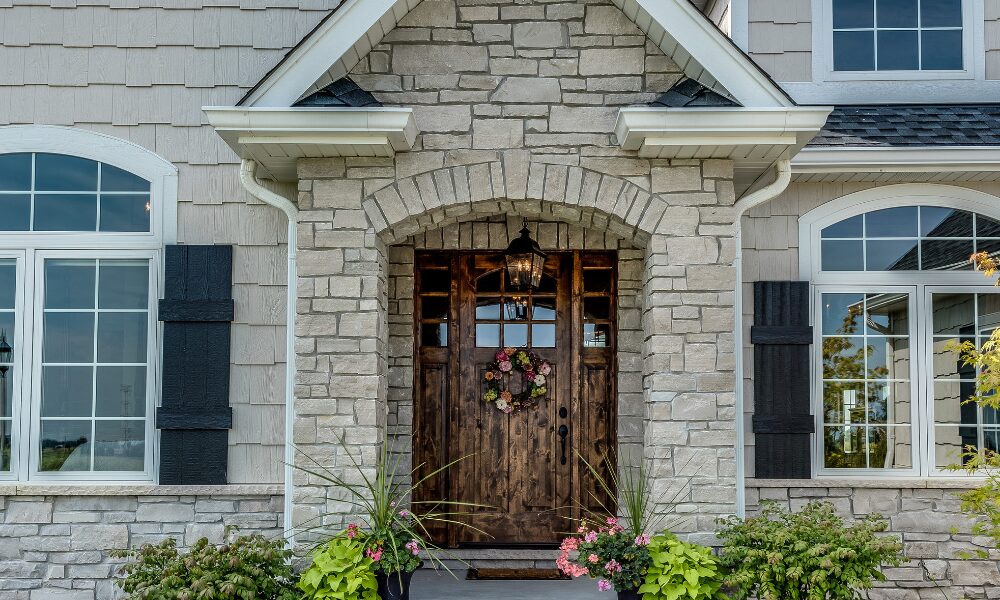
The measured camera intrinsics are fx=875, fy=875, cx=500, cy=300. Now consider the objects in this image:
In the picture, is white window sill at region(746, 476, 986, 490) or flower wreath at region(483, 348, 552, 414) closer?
white window sill at region(746, 476, 986, 490)

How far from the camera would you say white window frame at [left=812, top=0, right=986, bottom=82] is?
6410 millimetres

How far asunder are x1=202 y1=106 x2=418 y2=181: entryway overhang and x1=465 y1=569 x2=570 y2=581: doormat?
3.05 metres

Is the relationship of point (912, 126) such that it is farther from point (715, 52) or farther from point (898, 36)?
point (715, 52)

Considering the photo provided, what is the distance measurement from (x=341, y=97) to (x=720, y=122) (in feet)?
7.05

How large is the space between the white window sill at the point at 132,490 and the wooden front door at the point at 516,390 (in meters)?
1.34

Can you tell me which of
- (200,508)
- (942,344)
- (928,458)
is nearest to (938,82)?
(942,344)

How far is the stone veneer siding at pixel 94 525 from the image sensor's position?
228 inches

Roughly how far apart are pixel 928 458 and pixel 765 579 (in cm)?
217

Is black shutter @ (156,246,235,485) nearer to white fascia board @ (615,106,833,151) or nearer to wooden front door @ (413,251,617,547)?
wooden front door @ (413,251,617,547)

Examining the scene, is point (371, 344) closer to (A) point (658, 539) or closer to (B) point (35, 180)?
Result: (A) point (658, 539)

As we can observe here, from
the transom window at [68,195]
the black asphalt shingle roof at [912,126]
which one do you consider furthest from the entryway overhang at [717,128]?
the transom window at [68,195]

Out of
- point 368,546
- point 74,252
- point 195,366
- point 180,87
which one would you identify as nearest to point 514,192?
point 368,546

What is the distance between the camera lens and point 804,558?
15.2 ft

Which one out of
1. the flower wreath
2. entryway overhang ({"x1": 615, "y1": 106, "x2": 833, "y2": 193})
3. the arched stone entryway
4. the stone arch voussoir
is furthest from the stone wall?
entryway overhang ({"x1": 615, "y1": 106, "x2": 833, "y2": 193})
